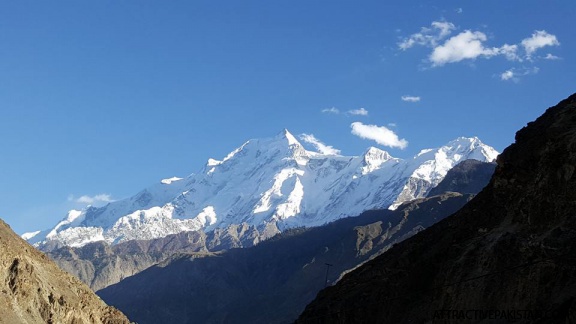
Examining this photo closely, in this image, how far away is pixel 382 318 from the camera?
67.0m

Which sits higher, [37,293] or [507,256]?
[37,293]

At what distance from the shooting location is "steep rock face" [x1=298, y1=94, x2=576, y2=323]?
4425cm

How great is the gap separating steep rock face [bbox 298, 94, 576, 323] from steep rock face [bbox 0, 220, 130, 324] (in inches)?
2595

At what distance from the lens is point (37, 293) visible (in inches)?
4998

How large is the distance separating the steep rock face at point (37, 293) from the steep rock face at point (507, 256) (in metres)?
65.9

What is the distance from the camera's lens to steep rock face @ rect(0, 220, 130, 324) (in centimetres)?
12231

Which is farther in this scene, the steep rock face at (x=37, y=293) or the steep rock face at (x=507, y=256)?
the steep rock face at (x=37, y=293)

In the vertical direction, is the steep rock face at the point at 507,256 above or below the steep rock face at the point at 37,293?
below

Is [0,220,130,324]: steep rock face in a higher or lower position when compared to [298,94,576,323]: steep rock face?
higher

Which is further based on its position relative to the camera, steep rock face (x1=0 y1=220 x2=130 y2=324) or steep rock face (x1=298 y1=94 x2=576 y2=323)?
steep rock face (x1=0 y1=220 x2=130 y2=324)

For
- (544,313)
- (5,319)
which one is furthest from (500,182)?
(5,319)

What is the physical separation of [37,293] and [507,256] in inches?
3799

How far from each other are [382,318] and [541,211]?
21.8 metres

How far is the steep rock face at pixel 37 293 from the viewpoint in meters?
122
